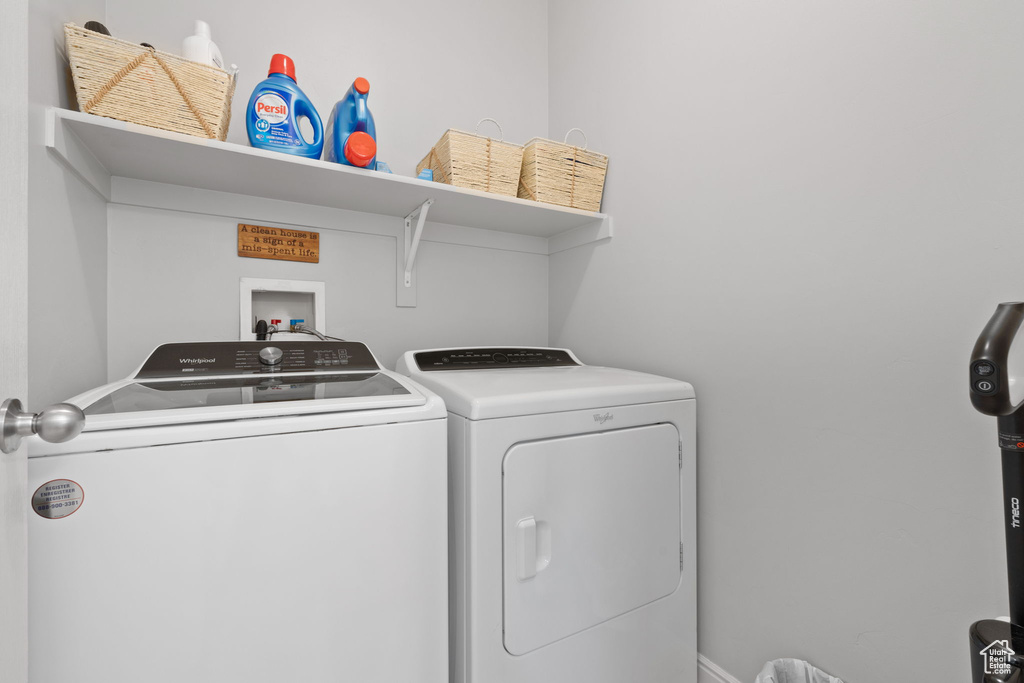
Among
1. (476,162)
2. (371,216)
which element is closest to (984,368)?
(476,162)

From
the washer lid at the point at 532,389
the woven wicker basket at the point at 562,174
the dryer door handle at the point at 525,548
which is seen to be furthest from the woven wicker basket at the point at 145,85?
the dryer door handle at the point at 525,548

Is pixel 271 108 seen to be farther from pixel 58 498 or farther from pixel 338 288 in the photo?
pixel 58 498

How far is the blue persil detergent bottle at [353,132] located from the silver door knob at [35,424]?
981mm

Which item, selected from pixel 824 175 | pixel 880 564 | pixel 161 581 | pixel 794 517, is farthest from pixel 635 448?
pixel 161 581

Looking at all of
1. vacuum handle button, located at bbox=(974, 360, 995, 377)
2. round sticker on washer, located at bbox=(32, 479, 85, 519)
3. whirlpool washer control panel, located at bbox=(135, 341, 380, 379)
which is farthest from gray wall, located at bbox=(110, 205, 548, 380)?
vacuum handle button, located at bbox=(974, 360, 995, 377)

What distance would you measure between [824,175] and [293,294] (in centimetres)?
171

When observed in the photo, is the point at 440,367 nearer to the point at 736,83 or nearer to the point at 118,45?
the point at 118,45

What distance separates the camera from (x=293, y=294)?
165 centimetres

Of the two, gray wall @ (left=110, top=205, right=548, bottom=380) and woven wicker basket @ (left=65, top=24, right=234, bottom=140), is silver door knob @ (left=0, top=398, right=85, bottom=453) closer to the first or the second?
woven wicker basket @ (left=65, top=24, right=234, bottom=140)

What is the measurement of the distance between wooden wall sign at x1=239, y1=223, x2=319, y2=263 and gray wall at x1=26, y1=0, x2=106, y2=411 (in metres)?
0.38

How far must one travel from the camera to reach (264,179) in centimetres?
140

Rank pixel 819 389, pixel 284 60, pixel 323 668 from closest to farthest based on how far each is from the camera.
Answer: pixel 323 668 → pixel 819 389 → pixel 284 60

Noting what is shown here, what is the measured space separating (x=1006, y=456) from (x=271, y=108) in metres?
1.74

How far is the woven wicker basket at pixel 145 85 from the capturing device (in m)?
1.03
